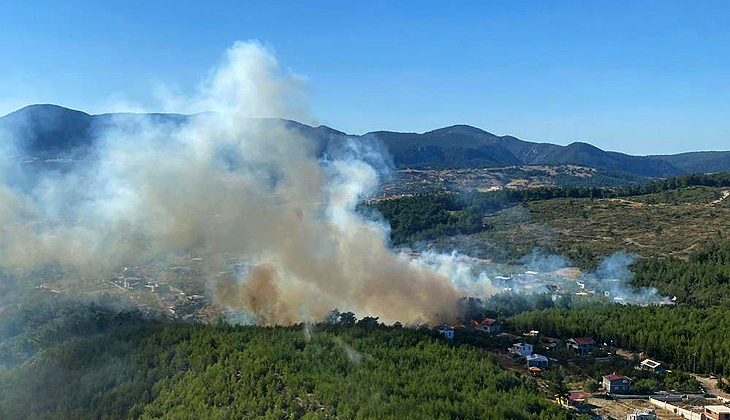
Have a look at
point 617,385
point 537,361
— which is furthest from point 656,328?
point 537,361

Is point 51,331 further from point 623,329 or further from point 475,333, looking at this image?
point 623,329

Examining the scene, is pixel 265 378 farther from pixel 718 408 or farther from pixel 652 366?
pixel 652 366

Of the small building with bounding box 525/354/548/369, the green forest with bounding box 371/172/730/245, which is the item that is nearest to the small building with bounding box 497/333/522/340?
the small building with bounding box 525/354/548/369

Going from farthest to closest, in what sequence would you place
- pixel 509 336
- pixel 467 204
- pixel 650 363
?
pixel 467 204 → pixel 509 336 → pixel 650 363

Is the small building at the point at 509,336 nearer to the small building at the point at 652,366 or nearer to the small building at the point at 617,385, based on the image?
the small building at the point at 652,366

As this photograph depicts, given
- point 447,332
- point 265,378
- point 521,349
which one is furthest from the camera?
point 447,332

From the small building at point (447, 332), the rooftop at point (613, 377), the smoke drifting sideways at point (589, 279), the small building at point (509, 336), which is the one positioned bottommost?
the smoke drifting sideways at point (589, 279)

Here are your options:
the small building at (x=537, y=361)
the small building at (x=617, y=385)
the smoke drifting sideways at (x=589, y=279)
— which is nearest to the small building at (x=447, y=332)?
the small building at (x=537, y=361)
